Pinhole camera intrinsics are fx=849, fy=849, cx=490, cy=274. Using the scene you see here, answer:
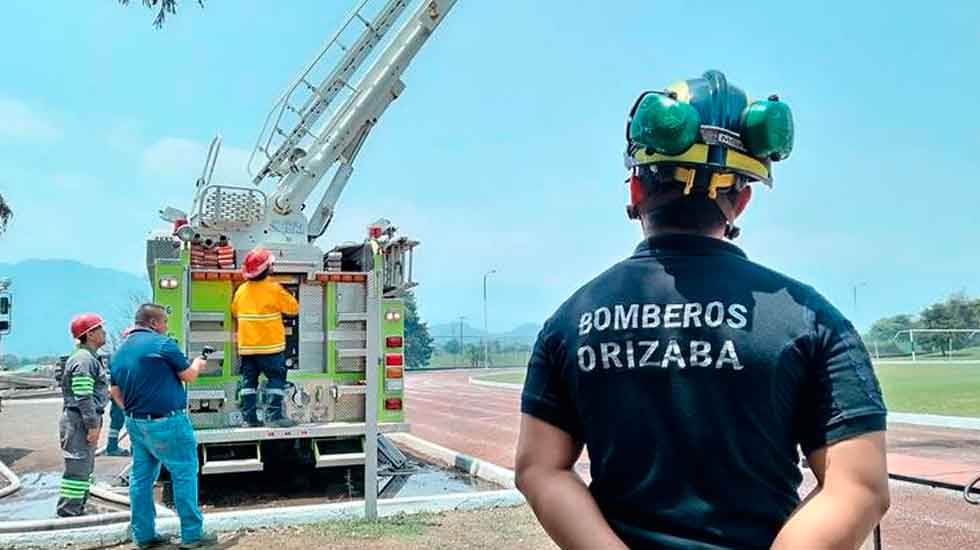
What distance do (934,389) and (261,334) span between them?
21.4 m

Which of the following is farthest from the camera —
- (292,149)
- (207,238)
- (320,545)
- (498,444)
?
(498,444)

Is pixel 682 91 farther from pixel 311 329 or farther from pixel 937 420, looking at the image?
pixel 937 420

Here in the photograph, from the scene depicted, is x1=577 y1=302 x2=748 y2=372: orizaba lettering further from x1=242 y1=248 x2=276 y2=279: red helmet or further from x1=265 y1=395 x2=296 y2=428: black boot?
x1=265 y1=395 x2=296 y2=428: black boot

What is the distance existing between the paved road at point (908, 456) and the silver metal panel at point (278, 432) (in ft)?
7.54

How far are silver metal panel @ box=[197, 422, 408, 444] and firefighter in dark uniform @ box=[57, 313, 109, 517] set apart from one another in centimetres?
88

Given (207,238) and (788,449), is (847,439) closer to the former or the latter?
(788,449)

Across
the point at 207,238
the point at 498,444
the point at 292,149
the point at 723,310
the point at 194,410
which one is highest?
the point at 292,149

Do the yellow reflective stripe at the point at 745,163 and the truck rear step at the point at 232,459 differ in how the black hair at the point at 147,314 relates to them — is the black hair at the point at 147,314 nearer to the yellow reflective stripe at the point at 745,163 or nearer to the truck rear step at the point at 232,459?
the truck rear step at the point at 232,459

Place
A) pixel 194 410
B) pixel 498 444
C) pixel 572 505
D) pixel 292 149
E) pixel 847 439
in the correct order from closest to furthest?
pixel 847 439 → pixel 572 505 → pixel 194 410 → pixel 292 149 → pixel 498 444

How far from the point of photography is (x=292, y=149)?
11.1 metres

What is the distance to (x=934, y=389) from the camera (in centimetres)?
2334

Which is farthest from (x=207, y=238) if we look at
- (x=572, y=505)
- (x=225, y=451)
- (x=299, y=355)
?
(x=572, y=505)

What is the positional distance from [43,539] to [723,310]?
5893mm

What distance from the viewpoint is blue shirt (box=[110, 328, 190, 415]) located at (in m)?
5.89
